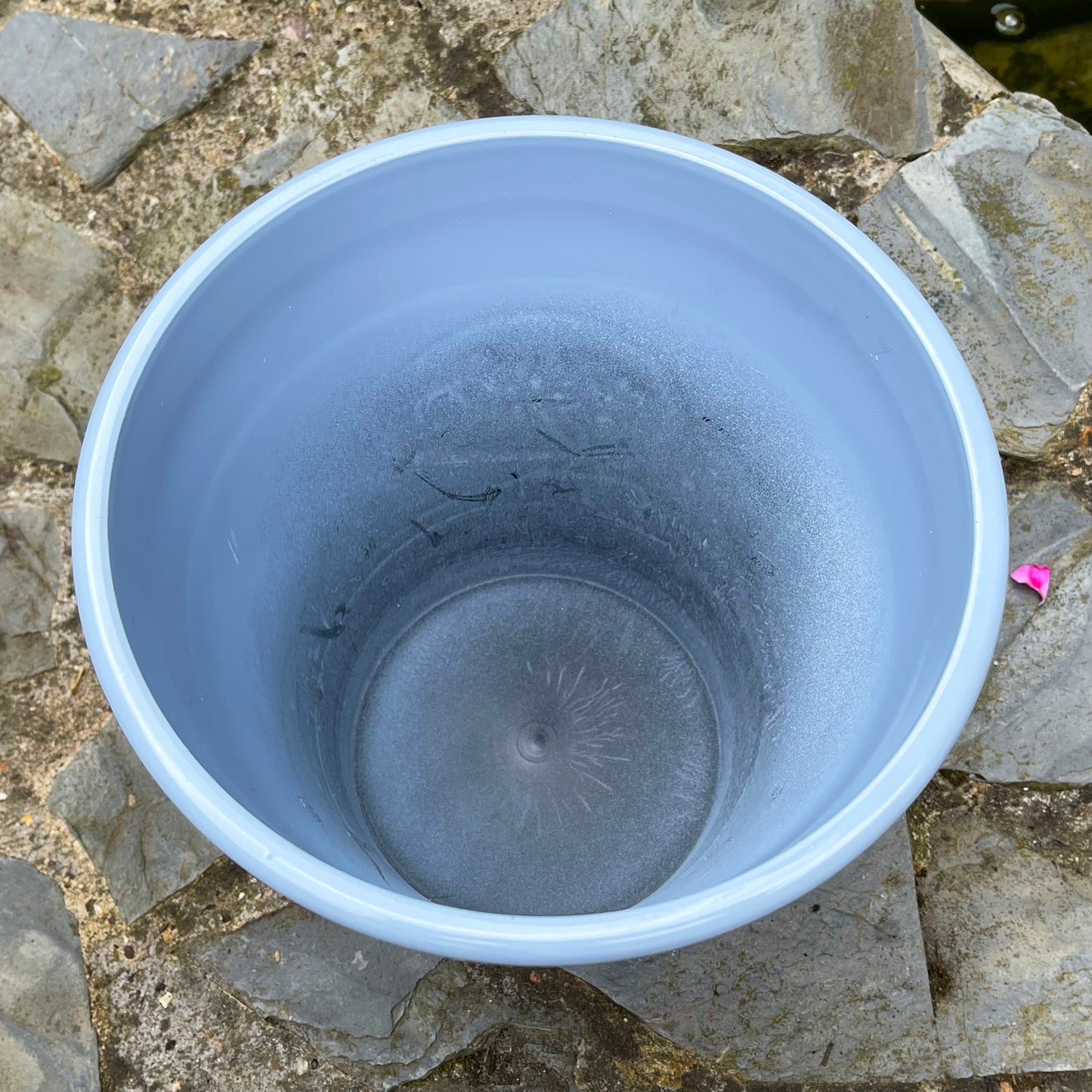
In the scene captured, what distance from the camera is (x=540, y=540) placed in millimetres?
1582

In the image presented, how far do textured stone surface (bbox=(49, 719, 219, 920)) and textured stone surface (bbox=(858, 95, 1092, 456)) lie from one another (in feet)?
4.54

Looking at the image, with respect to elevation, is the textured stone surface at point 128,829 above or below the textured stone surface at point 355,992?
above

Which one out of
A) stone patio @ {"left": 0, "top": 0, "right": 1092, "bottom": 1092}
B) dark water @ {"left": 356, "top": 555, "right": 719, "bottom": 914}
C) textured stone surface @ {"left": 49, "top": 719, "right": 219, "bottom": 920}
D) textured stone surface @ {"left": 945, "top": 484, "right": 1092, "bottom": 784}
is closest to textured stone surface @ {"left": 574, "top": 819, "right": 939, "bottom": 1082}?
stone patio @ {"left": 0, "top": 0, "right": 1092, "bottom": 1092}

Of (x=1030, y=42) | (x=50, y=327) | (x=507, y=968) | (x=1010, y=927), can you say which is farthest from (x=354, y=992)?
(x=1030, y=42)

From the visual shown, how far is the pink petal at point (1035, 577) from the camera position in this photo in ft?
4.90

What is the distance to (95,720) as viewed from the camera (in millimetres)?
1498

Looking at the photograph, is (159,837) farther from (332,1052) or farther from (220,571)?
(220,571)

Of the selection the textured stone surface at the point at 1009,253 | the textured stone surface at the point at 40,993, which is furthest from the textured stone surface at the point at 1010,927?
the textured stone surface at the point at 40,993

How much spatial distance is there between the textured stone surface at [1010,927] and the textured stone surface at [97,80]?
160cm

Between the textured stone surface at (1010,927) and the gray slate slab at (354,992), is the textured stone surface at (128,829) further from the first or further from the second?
the textured stone surface at (1010,927)

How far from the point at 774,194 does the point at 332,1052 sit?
1.28 metres

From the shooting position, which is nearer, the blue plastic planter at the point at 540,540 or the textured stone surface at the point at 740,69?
the blue plastic planter at the point at 540,540

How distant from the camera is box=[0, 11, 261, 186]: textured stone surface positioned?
1562 millimetres

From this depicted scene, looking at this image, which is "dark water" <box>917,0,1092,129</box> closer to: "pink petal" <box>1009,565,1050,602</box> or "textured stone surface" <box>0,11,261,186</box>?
"pink petal" <box>1009,565,1050,602</box>
